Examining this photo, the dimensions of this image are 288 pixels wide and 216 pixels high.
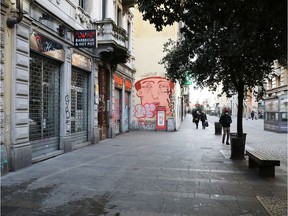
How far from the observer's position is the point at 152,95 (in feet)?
77.9

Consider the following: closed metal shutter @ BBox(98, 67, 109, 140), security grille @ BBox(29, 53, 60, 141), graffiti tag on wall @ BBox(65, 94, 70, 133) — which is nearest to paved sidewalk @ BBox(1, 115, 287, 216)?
security grille @ BBox(29, 53, 60, 141)

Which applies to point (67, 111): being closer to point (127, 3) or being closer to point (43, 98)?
point (43, 98)

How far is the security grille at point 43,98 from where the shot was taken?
9.23m

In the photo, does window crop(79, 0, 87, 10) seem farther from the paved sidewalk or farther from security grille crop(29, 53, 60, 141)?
the paved sidewalk

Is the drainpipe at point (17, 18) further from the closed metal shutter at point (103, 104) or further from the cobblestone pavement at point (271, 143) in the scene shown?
the cobblestone pavement at point (271, 143)

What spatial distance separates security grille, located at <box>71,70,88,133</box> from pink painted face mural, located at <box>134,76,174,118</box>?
33.5 feet

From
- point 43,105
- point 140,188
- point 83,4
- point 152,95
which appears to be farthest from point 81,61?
point 152,95

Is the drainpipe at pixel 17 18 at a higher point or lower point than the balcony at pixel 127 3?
lower

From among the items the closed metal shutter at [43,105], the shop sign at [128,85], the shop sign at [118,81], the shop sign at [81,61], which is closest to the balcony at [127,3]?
the shop sign at [118,81]

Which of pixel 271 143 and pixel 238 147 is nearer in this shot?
pixel 238 147

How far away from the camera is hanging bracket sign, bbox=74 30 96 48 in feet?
36.5

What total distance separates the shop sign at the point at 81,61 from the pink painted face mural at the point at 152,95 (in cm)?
1043

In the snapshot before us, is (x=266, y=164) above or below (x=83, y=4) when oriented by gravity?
below

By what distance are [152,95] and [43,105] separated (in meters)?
14.4
